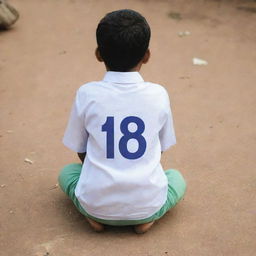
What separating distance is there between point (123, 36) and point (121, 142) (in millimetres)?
439

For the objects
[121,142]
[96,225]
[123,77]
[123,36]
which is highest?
[123,36]

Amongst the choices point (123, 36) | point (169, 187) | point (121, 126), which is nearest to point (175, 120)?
point (169, 187)

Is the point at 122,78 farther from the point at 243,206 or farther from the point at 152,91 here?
the point at 243,206

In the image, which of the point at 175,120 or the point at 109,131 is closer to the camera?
the point at 109,131

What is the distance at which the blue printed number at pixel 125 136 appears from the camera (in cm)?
220

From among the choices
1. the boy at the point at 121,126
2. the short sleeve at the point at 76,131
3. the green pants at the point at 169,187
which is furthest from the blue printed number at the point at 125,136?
the green pants at the point at 169,187

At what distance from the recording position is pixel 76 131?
7.77 ft

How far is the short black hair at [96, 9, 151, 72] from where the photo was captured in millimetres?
2121

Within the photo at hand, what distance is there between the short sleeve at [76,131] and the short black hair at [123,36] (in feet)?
0.91

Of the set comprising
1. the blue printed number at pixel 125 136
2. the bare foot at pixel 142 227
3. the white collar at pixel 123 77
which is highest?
Answer: the white collar at pixel 123 77

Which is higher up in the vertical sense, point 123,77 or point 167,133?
point 123,77

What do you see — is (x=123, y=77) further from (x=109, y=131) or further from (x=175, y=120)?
A: (x=175, y=120)

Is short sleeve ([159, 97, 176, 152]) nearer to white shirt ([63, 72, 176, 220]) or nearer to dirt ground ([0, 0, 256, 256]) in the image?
white shirt ([63, 72, 176, 220])

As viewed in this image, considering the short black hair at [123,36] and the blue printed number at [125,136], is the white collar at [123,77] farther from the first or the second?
the blue printed number at [125,136]
